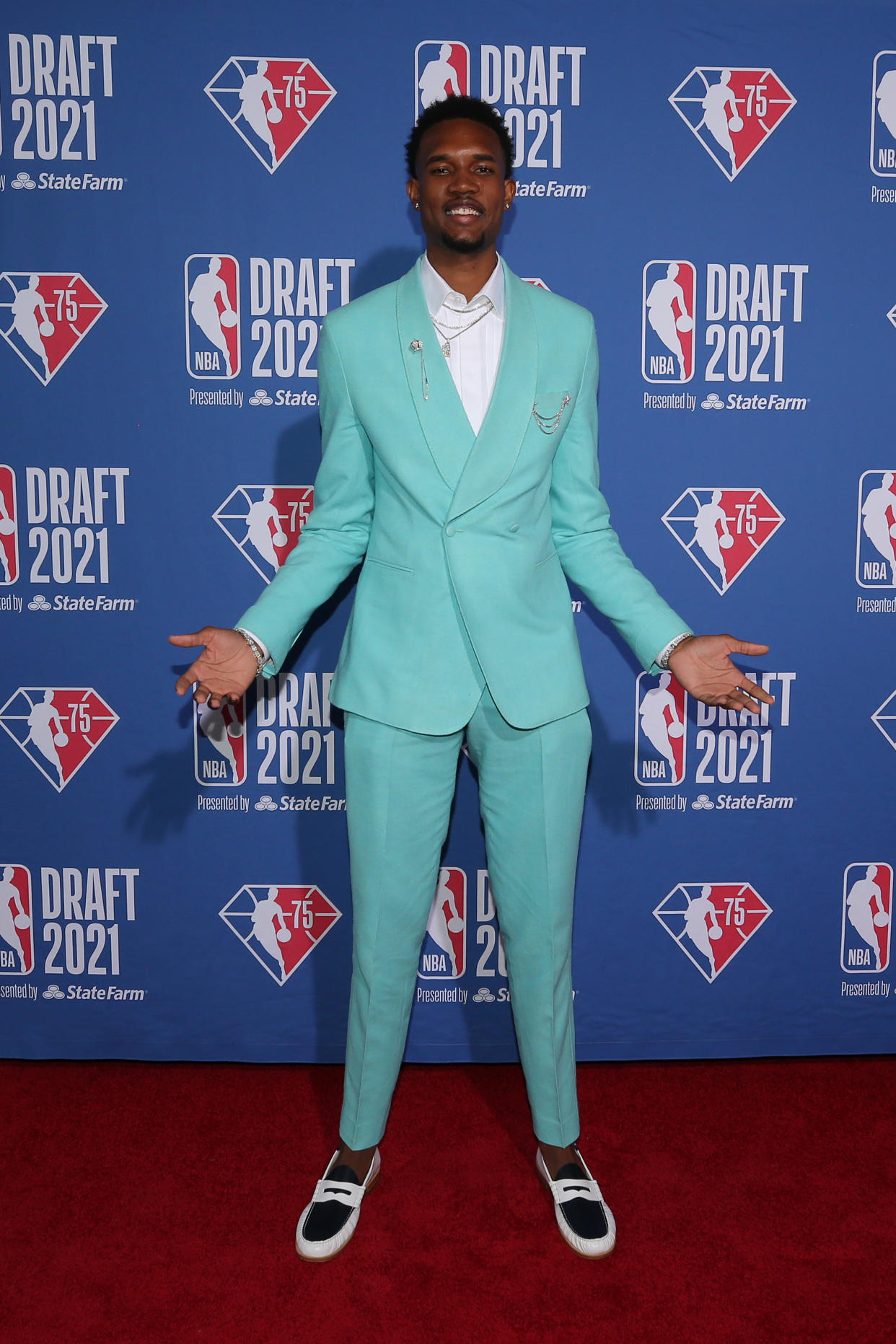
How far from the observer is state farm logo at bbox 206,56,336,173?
247cm

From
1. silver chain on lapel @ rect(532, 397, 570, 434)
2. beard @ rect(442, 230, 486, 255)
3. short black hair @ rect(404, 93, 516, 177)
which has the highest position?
short black hair @ rect(404, 93, 516, 177)

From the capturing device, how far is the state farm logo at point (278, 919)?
2740mm

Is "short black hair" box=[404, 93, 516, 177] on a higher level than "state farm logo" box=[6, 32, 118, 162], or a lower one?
lower

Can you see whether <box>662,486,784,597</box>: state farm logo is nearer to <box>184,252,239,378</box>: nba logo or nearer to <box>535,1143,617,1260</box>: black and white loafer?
<box>184,252,239,378</box>: nba logo

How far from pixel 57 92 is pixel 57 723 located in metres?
1.44

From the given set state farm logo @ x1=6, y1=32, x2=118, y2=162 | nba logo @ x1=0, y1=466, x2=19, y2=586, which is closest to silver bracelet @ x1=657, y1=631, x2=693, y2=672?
nba logo @ x1=0, y1=466, x2=19, y2=586

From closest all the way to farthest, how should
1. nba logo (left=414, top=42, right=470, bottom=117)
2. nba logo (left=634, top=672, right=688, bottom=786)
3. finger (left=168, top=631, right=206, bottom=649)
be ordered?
finger (left=168, top=631, right=206, bottom=649) < nba logo (left=414, top=42, right=470, bottom=117) < nba logo (left=634, top=672, right=688, bottom=786)

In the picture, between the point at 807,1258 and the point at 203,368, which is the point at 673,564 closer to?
the point at 203,368

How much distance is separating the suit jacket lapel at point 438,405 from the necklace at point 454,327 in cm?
5

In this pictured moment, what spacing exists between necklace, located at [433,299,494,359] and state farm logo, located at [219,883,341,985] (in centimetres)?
140

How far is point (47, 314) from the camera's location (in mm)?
2537

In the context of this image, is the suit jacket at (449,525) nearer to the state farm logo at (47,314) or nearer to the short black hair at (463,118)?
the short black hair at (463,118)

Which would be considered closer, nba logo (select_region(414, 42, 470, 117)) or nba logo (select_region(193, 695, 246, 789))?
nba logo (select_region(414, 42, 470, 117))

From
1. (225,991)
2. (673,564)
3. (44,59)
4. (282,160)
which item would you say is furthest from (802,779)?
(44,59)
